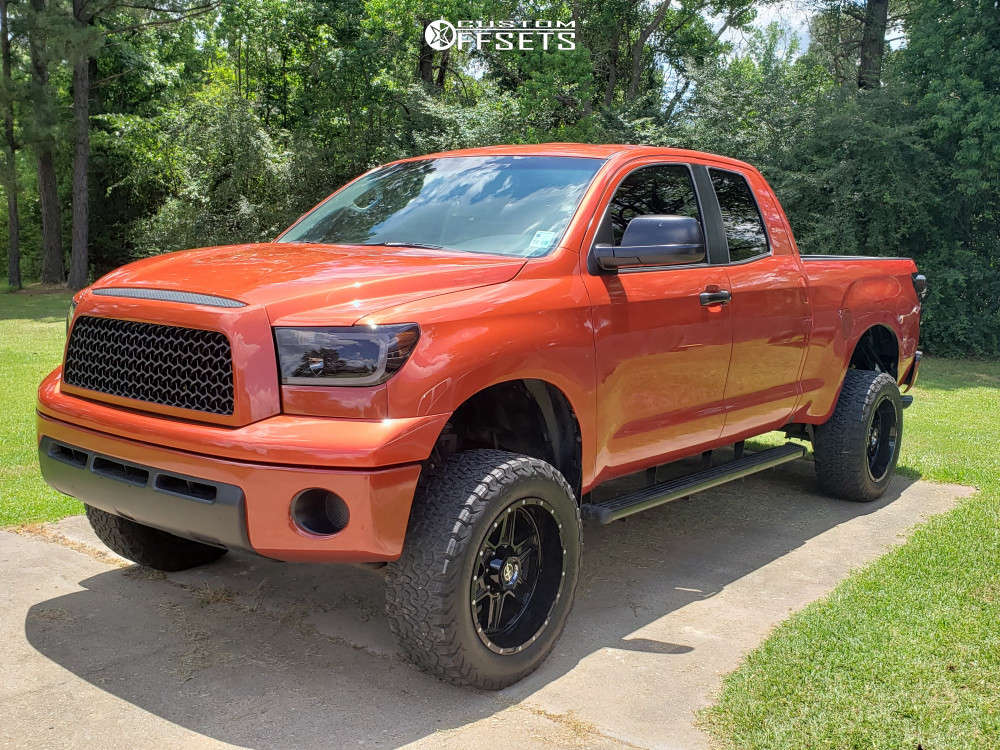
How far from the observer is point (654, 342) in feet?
14.2

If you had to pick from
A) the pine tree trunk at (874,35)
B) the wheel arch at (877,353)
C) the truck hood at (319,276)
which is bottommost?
the wheel arch at (877,353)

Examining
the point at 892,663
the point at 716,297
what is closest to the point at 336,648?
the point at 892,663

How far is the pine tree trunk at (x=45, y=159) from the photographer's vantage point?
2427 centimetres

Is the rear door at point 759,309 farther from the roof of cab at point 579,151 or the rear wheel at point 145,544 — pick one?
the rear wheel at point 145,544

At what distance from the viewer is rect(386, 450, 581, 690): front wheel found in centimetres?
331

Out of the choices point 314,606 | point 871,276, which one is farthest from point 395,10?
point 314,606

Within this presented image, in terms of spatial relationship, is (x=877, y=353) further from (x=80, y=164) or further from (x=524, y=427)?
(x=80, y=164)

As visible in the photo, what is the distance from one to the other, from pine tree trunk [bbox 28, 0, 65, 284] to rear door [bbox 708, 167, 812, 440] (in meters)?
22.7

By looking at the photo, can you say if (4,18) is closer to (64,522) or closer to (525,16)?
(525,16)

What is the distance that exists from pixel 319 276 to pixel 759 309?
2488 millimetres

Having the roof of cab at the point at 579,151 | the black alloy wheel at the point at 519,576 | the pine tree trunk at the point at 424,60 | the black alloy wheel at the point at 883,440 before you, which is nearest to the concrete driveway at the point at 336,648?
the black alloy wheel at the point at 519,576

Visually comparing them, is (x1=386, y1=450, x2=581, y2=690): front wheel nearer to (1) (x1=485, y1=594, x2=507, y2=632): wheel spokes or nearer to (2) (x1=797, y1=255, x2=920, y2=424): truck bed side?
(1) (x1=485, y1=594, x2=507, y2=632): wheel spokes

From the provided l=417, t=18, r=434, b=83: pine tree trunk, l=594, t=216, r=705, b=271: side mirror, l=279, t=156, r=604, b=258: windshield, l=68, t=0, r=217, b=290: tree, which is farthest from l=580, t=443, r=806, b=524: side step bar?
l=417, t=18, r=434, b=83: pine tree trunk

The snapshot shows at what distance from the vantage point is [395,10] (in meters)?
26.8
